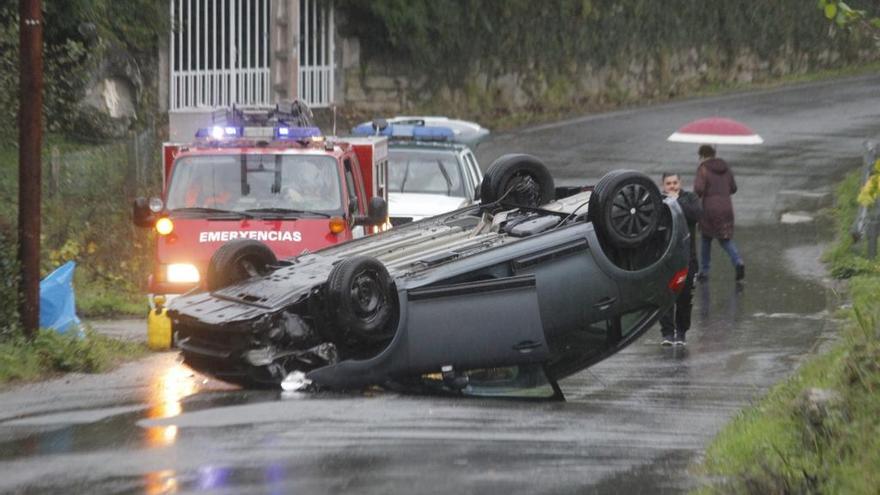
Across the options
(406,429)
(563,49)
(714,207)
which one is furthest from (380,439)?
(563,49)

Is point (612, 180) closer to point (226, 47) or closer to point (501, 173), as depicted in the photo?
point (501, 173)

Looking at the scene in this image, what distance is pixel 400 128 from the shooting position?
20.6 metres

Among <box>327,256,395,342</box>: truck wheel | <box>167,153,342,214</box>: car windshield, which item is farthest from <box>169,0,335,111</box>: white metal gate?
<box>327,256,395,342</box>: truck wheel

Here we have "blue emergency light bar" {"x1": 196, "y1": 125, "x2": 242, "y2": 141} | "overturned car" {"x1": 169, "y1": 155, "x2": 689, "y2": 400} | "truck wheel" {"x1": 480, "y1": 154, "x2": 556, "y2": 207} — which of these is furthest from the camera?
"blue emergency light bar" {"x1": 196, "y1": 125, "x2": 242, "y2": 141}

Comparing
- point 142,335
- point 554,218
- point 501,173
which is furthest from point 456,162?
point 554,218

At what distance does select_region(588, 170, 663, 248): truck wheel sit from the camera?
1078 centimetres

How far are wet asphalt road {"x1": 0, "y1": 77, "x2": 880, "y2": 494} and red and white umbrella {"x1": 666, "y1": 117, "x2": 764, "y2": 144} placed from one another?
4.14 m

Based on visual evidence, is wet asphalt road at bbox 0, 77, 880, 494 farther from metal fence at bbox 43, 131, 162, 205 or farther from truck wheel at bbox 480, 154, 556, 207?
metal fence at bbox 43, 131, 162, 205

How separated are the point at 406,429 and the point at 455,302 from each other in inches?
60.0

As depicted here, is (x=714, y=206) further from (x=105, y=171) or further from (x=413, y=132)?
(x=105, y=171)

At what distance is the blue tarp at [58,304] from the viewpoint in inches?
527

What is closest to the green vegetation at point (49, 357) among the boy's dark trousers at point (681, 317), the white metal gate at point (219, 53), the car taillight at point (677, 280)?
the car taillight at point (677, 280)

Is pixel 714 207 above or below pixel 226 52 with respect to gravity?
below

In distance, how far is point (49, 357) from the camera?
12234 millimetres
